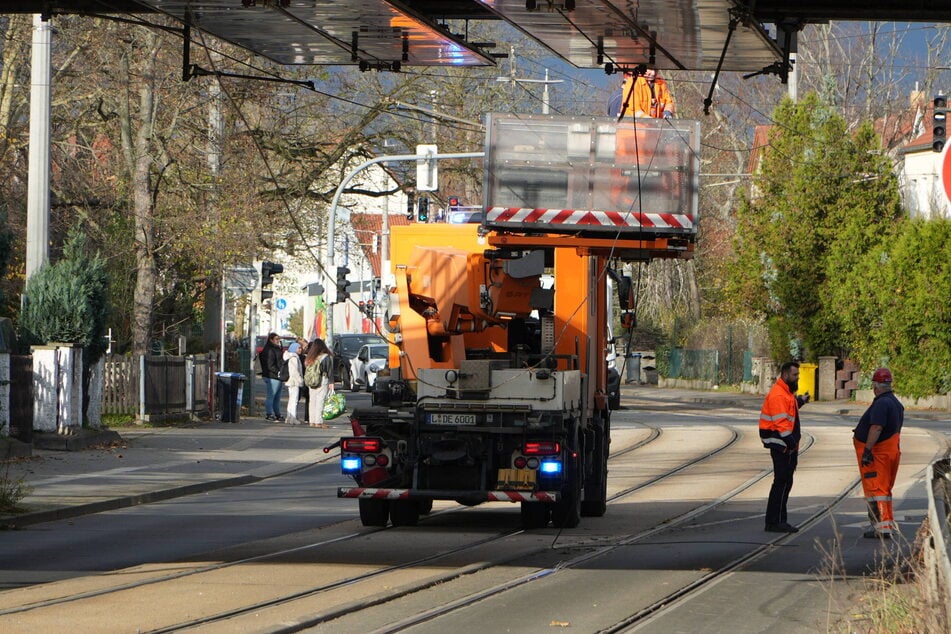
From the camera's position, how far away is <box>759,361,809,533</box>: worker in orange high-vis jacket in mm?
13742

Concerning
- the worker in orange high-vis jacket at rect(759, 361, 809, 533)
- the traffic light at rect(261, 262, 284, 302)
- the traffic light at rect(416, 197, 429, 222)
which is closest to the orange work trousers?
the worker in orange high-vis jacket at rect(759, 361, 809, 533)

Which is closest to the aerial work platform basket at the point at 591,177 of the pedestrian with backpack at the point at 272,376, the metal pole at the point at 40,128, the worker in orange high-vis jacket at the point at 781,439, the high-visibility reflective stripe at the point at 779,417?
the worker in orange high-vis jacket at the point at 781,439

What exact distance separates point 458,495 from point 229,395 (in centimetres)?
1680

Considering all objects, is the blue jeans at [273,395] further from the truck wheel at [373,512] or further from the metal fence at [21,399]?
the truck wheel at [373,512]

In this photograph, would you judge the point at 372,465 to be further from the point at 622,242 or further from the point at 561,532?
the point at 622,242

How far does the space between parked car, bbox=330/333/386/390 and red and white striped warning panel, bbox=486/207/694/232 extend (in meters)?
29.0

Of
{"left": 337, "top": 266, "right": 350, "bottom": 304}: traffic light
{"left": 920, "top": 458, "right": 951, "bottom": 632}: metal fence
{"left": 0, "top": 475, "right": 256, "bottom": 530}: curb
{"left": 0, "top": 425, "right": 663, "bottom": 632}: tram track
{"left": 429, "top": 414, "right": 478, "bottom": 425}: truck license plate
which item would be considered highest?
{"left": 337, "top": 266, "right": 350, "bottom": 304}: traffic light

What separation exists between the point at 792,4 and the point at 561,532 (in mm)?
5456

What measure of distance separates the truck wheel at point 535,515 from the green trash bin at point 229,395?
15.8 metres

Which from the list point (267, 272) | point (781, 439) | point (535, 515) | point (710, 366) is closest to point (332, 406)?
point (267, 272)

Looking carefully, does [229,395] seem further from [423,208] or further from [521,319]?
[521,319]

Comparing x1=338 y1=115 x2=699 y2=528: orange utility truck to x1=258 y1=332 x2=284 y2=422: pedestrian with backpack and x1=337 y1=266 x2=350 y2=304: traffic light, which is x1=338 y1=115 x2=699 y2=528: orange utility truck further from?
x1=258 y1=332 x2=284 y2=422: pedestrian with backpack

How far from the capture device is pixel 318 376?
2895 centimetres

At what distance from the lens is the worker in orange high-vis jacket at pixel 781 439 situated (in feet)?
45.1
